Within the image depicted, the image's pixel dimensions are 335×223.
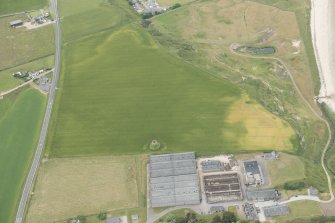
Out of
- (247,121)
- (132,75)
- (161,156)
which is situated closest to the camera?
(161,156)

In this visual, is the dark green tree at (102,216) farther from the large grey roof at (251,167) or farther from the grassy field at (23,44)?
the grassy field at (23,44)

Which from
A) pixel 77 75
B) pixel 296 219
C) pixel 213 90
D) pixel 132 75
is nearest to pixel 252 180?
pixel 296 219

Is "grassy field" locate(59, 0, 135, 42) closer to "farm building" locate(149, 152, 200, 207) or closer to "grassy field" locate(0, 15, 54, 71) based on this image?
"grassy field" locate(0, 15, 54, 71)

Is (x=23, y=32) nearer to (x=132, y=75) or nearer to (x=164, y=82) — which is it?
(x=132, y=75)

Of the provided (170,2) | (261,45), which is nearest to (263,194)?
(261,45)

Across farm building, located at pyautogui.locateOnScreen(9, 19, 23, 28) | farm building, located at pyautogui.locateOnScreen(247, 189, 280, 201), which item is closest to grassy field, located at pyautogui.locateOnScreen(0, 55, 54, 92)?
farm building, located at pyautogui.locateOnScreen(9, 19, 23, 28)

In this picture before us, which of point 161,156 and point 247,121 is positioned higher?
point 247,121
